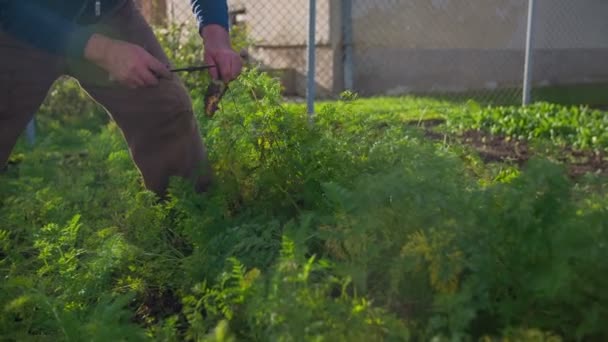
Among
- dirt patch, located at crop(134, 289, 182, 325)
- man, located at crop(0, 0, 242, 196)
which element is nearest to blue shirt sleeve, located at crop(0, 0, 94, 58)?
man, located at crop(0, 0, 242, 196)

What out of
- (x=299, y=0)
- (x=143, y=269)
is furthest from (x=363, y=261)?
(x=299, y=0)

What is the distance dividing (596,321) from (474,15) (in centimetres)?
903

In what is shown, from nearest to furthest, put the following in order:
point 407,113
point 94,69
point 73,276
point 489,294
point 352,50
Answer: point 489,294 < point 73,276 < point 94,69 < point 407,113 < point 352,50

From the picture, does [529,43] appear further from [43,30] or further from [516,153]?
[43,30]

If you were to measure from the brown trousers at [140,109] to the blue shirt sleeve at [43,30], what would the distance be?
26 centimetres

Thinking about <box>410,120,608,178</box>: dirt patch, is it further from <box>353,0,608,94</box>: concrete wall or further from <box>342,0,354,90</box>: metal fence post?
<box>353,0,608,94</box>: concrete wall

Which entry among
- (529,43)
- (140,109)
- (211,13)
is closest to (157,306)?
(140,109)

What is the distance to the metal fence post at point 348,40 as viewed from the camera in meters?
9.36

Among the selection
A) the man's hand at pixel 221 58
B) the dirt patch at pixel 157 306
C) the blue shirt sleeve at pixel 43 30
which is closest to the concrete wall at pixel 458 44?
the man's hand at pixel 221 58

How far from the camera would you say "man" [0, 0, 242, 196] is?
9.29 feet

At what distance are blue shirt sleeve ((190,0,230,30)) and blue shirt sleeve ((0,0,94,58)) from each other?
0.62 meters

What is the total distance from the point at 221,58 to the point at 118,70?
0.51 m

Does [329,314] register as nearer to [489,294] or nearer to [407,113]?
[489,294]

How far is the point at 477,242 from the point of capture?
1.78m
